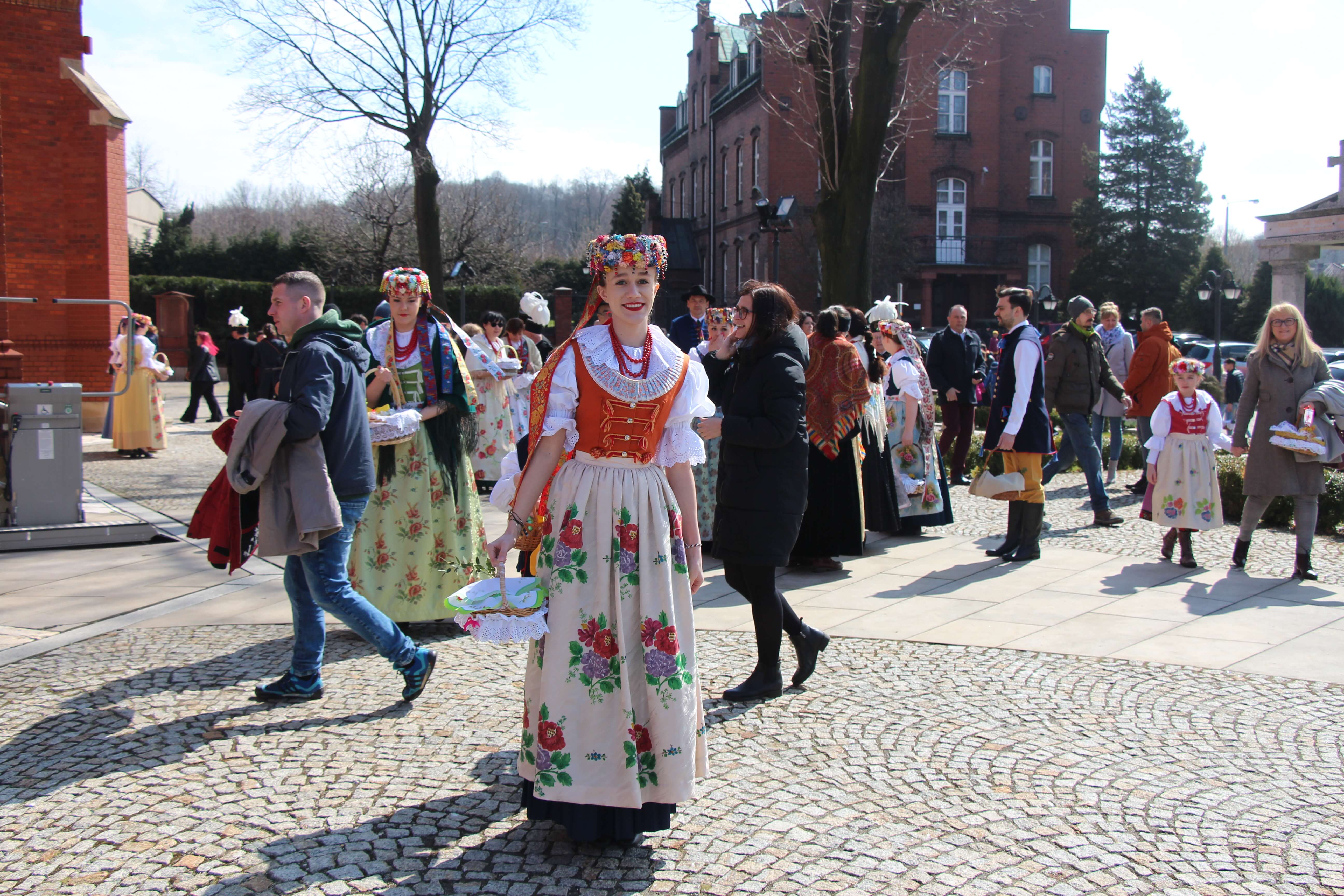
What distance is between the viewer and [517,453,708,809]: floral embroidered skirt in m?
3.30

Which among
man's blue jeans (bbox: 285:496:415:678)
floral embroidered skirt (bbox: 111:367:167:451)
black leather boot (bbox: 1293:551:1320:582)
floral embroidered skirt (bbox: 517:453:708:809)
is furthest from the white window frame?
floral embroidered skirt (bbox: 517:453:708:809)

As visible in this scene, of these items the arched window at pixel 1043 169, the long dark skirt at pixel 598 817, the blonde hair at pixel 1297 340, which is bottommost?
the long dark skirt at pixel 598 817

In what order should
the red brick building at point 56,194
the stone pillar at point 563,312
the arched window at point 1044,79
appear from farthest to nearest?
1. the arched window at point 1044,79
2. the stone pillar at point 563,312
3. the red brick building at point 56,194

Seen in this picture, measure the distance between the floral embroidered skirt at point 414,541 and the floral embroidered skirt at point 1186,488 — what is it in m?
4.86

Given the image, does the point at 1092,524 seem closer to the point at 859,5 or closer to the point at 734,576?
the point at 734,576

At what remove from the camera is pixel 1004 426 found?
25.2 ft

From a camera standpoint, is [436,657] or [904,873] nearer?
[904,873]

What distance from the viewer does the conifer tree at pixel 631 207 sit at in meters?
55.8

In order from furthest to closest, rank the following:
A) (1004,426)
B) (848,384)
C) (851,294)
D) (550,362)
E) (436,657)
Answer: (851,294), (1004,426), (848,384), (436,657), (550,362)

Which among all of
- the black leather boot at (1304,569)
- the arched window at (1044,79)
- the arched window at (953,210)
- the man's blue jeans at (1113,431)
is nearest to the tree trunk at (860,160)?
the man's blue jeans at (1113,431)

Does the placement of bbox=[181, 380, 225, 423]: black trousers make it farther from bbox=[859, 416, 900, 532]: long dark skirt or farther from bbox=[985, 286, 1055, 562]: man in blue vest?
bbox=[985, 286, 1055, 562]: man in blue vest

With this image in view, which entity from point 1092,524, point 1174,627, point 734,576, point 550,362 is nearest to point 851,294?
point 1092,524

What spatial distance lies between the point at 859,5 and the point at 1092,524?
29.1ft

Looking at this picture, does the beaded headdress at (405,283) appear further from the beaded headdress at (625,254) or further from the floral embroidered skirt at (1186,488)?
the floral embroidered skirt at (1186,488)
